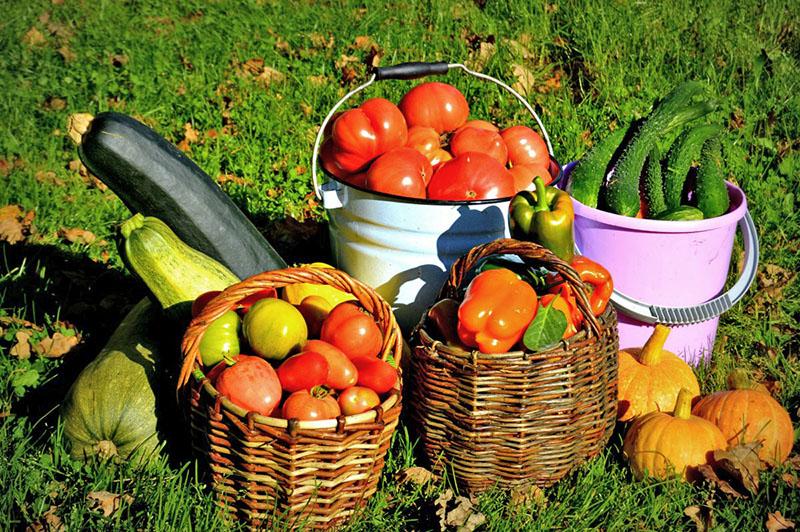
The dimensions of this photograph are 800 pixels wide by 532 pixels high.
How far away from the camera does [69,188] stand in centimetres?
470

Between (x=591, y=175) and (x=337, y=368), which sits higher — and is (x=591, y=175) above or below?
above

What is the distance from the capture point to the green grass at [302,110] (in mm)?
2801

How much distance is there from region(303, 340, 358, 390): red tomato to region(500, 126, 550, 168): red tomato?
4.37 feet

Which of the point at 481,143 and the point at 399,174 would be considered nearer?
the point at 399,174

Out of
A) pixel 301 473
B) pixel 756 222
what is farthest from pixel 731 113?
pixel 301 473

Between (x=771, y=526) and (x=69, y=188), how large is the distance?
13.2 feet

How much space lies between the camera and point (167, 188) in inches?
126

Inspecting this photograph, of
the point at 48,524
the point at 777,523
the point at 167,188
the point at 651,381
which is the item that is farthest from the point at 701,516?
the point at 167,188

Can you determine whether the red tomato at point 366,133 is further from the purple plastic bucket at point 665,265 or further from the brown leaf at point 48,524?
the brown leaf at point 48,524

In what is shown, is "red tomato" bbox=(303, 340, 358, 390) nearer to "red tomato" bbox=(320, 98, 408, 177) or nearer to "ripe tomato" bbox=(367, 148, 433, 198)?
"ripe tomato" bbox=(367, 148, 433, 198)

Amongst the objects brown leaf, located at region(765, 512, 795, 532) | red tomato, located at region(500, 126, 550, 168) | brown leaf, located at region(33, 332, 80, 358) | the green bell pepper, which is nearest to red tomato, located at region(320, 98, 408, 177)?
red tomato, located at region(500, 126, 550, 168)

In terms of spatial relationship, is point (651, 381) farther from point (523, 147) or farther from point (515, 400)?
point (523, 147)

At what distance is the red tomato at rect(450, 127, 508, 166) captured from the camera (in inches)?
128

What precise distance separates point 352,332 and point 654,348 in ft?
4.07
